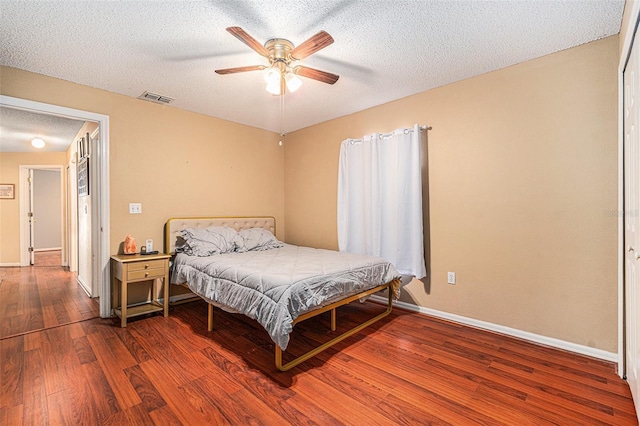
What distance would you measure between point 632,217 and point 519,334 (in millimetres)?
1342

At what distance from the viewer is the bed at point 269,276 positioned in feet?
6.89

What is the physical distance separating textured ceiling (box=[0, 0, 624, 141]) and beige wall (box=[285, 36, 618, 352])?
0.26m

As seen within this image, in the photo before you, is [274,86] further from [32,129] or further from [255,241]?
[32,129]

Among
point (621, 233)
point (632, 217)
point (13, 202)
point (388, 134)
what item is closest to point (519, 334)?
point (621, 233)

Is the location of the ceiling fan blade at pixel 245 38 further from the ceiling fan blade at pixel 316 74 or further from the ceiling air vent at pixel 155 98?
the ceiling air vent at pixel 155 98

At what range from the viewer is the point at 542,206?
8.14 ft

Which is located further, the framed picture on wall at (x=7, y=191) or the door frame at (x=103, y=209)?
the framed picture on wall at (x=7, y=191)

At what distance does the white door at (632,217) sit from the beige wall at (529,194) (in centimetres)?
26

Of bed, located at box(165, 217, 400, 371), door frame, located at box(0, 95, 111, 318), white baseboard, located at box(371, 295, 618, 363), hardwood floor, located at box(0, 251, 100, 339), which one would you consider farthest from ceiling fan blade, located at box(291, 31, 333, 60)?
hardwood floor, located at box(0, 251, 100, 339)

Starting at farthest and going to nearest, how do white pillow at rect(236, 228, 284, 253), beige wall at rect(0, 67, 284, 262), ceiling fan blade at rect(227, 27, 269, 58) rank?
A: white pillow at rect(236, 228, 284, 253) < beige wall at rect(0, 67, 284, 262) < ceiling fan blade at rect(227, 27, 269, 58)

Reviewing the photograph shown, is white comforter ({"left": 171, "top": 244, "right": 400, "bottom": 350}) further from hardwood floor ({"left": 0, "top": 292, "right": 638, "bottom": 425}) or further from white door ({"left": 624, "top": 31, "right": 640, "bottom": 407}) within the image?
white door ({"left": 624, "top": 31, "right": 640, "bottom": 407})

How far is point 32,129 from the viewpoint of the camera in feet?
14.5

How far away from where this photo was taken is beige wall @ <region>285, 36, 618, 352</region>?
224 centimetres

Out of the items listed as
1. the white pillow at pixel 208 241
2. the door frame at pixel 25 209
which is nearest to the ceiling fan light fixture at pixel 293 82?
the white pillow at pixel 208 241
